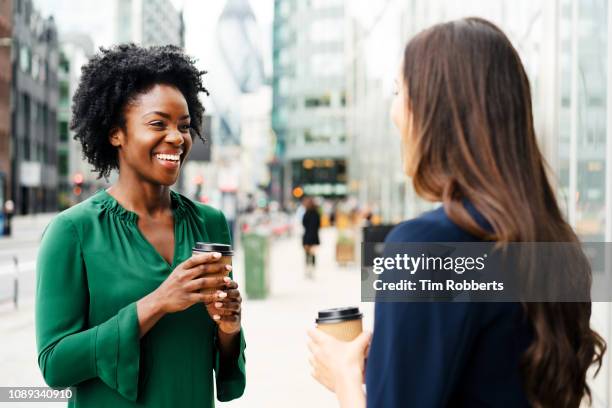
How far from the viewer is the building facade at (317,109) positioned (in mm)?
A: 85062

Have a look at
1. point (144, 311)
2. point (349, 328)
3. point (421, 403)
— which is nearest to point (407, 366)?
point (421, 403)

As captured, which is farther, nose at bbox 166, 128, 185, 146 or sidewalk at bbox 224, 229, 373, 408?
sidewalk at bbox 224, 229, 373, 408

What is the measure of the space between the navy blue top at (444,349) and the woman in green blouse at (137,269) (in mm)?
529

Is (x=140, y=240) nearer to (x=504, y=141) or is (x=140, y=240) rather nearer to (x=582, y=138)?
(x=504, y=141)

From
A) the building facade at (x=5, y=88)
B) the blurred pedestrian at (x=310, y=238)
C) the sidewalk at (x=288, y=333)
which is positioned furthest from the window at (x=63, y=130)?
the blurred pedestrian at (x=310, y=238)

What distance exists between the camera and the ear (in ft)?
6.50

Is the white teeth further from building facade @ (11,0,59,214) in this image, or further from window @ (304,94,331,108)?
window @ (304,94,331,108)

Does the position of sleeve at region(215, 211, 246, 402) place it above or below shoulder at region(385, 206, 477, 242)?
below

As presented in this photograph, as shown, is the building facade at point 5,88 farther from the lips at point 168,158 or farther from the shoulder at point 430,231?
the shoulder at point 430,231

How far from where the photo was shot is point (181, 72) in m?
2.05

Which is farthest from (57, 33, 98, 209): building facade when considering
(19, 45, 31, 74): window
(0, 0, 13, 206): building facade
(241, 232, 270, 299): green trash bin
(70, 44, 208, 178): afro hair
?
(70, 44, 208, 178): afro hair

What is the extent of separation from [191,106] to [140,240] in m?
0.53

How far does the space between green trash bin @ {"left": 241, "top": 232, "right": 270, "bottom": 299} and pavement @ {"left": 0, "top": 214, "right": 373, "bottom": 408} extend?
0.20 m

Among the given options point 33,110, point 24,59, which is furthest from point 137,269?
point 33,110
